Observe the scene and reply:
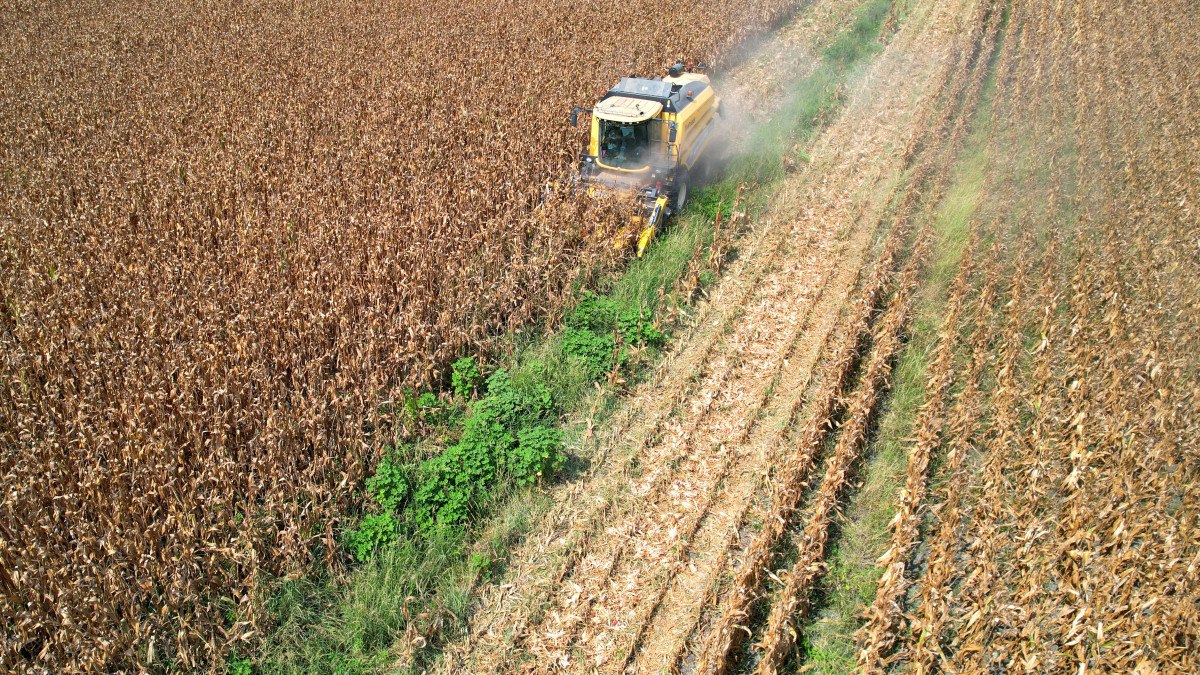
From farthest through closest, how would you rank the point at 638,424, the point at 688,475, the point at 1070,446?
the point at 638,424, the point at 688,475, the point at 1070,446

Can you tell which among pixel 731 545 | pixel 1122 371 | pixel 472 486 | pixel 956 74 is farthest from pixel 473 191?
pixel 956 74

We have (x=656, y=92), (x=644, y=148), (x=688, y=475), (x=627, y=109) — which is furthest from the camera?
(x=656, y=92)

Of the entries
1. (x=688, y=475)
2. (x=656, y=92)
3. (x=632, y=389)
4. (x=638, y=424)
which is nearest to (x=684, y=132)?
(x=656, y=92)

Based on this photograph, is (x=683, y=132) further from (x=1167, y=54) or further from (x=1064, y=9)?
(x=1064, y=9)

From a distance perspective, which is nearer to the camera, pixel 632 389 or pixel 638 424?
pixel 638 424

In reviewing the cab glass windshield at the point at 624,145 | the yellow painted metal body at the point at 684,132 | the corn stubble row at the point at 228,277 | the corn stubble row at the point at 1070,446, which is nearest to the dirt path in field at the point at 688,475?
the corn stubble row at the point at 1070,446

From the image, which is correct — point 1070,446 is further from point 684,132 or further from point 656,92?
point 656,92
